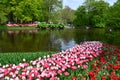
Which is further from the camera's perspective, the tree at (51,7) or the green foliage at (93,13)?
the green foliage at (93,13)

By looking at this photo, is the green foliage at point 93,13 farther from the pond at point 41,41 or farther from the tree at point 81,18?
the pond at point 41,41

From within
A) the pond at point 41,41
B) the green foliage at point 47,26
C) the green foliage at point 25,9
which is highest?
the green foliage at point 25,9

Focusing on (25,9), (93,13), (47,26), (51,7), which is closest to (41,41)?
(47,26)

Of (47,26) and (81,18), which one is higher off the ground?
(81,18)

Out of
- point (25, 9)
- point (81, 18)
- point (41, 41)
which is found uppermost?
point (25, 9)

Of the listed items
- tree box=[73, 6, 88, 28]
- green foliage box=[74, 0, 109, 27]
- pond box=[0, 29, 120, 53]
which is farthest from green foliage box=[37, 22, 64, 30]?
tree box=[73, 6, 88, 28]

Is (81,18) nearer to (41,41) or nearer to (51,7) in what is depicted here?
(51,7)

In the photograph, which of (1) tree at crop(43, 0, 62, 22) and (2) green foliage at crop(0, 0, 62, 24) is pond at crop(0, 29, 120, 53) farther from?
(1) tree at crop(43, 0, 62, 22)

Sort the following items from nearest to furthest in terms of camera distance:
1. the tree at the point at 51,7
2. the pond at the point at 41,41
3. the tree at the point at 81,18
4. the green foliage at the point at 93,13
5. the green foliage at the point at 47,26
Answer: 1. the pond at the point at 41,41
2. the green foliage at the point at 47,26
3. the tree at the point at 51,7
4. the green foliage at the point at 93,13
5. the tree at the point at 81,18

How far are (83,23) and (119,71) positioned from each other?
296 ft

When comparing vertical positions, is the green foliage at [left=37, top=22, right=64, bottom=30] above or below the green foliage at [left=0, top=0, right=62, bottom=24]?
below

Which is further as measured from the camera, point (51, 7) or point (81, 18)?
point (81, 18)

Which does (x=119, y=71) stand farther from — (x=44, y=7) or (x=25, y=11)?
(x=44, y=7)

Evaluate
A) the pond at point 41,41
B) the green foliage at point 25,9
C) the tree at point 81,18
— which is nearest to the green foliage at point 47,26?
the green foliage at point 25,9
